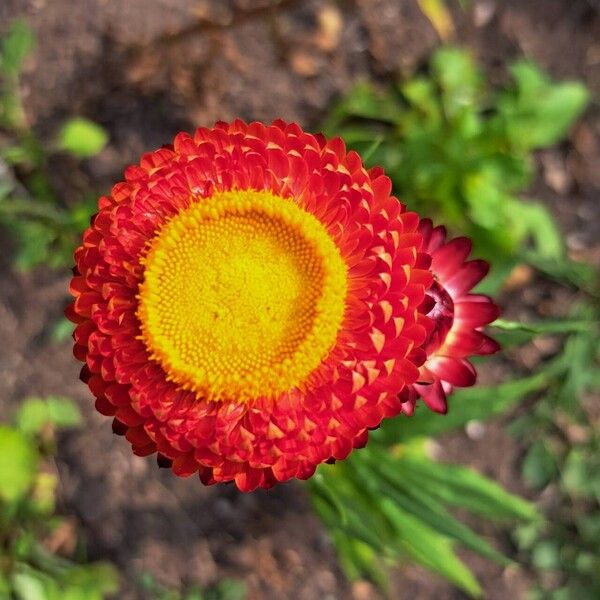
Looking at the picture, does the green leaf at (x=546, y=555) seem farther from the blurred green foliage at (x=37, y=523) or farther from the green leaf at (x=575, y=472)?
the blurred green foliage at (x=37, y=523)

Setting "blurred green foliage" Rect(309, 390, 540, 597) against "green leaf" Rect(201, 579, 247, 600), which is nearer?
"blurred green foliage" Rect(309, 390, 540, 597)

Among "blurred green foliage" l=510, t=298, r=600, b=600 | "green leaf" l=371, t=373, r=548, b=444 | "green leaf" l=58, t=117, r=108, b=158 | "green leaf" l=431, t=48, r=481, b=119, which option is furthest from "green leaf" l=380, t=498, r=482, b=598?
"green leaf" l=58, t=117, r=108, b=158

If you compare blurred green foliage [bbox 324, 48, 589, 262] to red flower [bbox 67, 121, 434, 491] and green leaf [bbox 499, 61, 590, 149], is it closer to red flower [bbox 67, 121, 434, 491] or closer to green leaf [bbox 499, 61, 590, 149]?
green leaf [bbox 499, 61, 590, 149]

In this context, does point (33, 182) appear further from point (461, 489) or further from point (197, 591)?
point (461, 489)

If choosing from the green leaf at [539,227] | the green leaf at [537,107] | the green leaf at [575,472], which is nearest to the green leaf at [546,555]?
the green leaf at [575,472]

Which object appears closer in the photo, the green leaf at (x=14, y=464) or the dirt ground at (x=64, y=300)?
the green leaf at (x=14, y=464)

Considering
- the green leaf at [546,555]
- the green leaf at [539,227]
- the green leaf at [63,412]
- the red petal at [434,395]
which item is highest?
the green leaf at [539,227]
